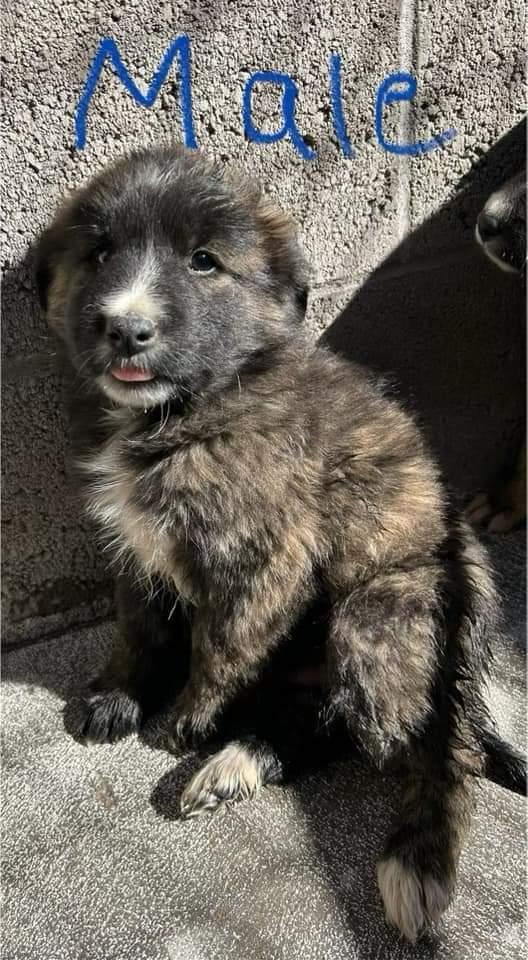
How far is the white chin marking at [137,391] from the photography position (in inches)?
73.4

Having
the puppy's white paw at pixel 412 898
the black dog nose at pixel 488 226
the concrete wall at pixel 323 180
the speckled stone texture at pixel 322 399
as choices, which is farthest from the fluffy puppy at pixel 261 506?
the black dog nose at pixel 488 226

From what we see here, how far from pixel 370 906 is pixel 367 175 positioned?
7.45 ft

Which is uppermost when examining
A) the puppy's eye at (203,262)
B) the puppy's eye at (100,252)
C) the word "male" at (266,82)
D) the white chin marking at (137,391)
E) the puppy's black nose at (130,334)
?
the word "male" at (266,82)

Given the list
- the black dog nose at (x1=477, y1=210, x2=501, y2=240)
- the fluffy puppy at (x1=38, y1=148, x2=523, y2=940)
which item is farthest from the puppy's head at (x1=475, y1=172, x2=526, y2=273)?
the fluffy puppy at (x1=38, y1=148, x2=523, y2=940)

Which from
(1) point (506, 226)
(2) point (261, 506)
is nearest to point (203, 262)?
(2) point (261, 506)

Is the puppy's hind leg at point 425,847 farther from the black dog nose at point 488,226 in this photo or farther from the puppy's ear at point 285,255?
the black dog nose at point 488,226

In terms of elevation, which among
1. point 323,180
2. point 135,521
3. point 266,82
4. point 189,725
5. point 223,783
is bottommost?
point 223,783

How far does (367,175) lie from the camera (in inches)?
110

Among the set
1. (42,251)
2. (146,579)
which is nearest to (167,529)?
(146,579)

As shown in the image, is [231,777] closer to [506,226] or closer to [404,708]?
[404,708]

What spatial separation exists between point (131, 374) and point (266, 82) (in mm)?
1262

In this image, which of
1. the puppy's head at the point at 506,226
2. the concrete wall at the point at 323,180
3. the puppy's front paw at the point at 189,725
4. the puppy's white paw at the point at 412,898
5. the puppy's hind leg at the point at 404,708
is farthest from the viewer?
the puppy's head at the point at 506,226

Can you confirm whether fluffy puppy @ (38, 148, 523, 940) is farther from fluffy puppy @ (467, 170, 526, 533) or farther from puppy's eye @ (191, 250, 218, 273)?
fluffy puppy @ (467, 170, 526, 533)

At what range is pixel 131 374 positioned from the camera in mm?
1830
